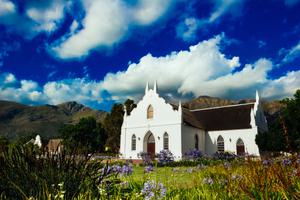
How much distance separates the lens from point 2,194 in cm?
391

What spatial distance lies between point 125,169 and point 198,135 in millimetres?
32145

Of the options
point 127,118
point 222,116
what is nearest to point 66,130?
point 127,118

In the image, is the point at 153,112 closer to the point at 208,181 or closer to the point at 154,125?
the point at 154,125

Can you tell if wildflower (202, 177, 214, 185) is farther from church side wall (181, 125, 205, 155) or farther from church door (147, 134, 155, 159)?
church door (147, 134, 155, 159)

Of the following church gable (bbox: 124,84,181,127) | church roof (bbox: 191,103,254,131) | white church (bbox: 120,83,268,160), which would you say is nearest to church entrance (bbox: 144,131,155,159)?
white church (bbox: 120,83,268,160)

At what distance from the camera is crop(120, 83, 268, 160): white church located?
107ft

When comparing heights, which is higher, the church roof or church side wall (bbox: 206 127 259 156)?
the church roof

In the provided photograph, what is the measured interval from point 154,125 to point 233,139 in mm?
10663

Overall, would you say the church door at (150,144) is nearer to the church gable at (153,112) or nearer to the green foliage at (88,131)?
the church gable at (153,112)

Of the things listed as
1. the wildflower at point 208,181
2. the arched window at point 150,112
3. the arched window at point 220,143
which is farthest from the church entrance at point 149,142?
the wildflower at point 208,181

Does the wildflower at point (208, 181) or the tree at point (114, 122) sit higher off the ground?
the tree at point (114, 122)

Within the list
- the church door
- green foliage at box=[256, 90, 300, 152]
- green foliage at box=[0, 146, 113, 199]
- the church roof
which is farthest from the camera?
the church roof

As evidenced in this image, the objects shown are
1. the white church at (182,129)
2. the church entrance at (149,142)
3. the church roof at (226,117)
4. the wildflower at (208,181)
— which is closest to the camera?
the wildflower at (208,181)

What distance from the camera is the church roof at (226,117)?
116 ft
